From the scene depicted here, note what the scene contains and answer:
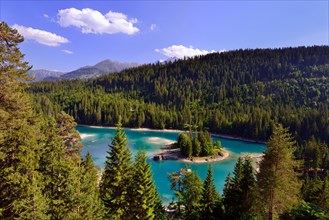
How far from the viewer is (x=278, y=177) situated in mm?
22297

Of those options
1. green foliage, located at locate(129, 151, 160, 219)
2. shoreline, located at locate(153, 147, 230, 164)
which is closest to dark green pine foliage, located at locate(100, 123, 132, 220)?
green foliage, located at locate(129, 151, 160, 219)

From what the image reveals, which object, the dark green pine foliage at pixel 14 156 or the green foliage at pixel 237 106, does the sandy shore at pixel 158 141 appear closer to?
the green foliage at pixel 237 106

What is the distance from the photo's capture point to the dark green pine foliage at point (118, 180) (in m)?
26.0

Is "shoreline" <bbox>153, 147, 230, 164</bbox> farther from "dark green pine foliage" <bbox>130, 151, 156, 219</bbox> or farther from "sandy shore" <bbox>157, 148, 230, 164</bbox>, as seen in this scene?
"dark green pine foliage" <bbox>130, 151, 156, 219</bbox>

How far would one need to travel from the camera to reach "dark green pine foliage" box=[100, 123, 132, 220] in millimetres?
26047

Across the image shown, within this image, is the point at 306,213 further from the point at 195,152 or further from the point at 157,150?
the point at 157,150

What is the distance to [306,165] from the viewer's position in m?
69.0

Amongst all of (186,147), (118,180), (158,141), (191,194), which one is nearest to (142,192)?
(118,180)

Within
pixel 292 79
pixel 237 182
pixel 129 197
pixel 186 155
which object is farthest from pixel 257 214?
pixel 292 79

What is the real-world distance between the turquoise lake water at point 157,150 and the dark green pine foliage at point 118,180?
13282 millimetres

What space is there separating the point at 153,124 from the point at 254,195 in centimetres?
12713

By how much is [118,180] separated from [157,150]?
68191mm

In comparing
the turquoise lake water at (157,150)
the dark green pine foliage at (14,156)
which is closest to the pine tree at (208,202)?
the turquoise lake water at (157,150)

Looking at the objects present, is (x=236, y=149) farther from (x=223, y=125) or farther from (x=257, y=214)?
(x=257, y=214)
